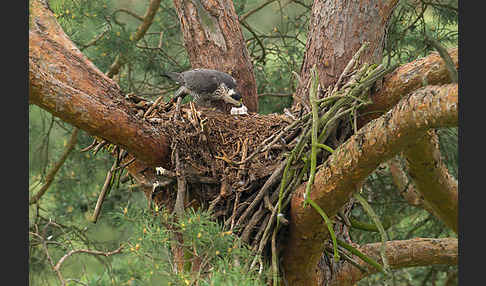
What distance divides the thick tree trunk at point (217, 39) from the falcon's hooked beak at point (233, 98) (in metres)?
0.12

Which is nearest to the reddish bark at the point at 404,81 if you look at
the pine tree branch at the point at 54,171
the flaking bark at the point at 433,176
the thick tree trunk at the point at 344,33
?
the flaking bark at the point at 433,176

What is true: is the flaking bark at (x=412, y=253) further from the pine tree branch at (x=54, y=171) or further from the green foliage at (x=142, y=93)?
the pine tree branch at (x=54, y=171)

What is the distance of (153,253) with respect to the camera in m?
1.57

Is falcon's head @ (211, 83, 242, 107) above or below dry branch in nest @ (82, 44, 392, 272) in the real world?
above

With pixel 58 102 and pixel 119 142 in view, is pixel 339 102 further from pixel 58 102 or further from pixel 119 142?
pixel 58 102

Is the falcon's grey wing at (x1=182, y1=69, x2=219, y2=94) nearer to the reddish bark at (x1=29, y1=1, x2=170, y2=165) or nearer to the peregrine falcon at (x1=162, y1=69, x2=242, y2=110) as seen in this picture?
the peregrine falcon at (x1=162, y1=69, x2=242, y2=110)

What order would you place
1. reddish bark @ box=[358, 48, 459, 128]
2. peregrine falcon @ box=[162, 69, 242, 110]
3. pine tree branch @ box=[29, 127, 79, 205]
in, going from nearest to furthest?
reddish bark @ box=[358, 48, 459, 128] → peregrine falcon @ box=[162, 69, 242, 110] → pine tree branch @ box=[29, 127, 79, 205]

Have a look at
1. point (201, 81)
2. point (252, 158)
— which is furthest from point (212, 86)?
A: point (252, 158)

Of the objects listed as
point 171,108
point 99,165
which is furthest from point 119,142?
point 99,165

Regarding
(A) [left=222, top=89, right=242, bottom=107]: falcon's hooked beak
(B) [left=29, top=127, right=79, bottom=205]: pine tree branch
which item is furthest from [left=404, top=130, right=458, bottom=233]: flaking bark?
(B) [left=29, top=127, right=79, bottom=205]: pine tree branch

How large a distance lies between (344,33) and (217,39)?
778 millimetres

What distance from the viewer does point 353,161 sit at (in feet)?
5.87

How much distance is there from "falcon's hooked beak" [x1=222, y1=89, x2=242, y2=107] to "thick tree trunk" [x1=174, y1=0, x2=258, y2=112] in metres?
0.12

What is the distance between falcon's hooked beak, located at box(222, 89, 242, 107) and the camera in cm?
299
